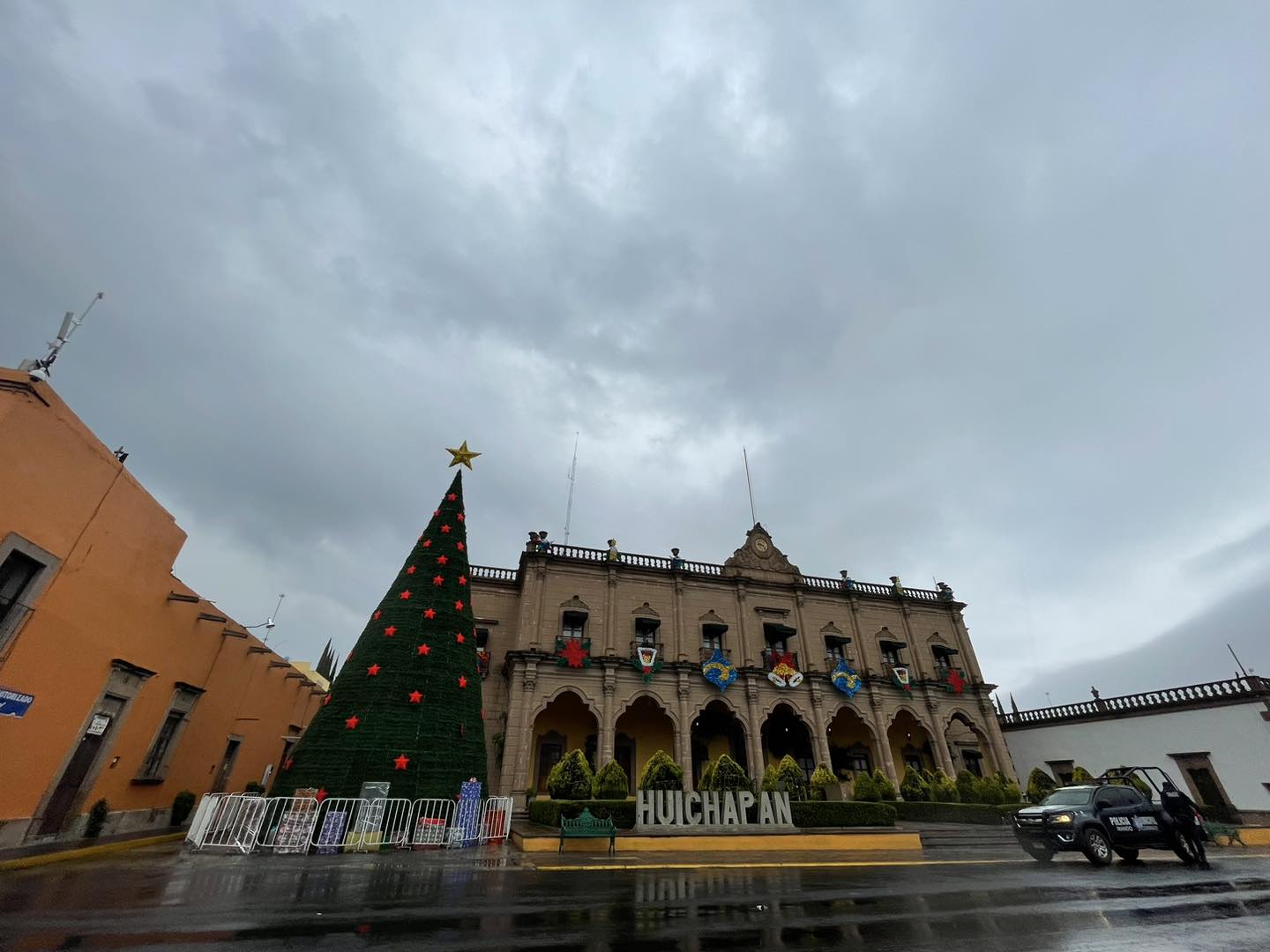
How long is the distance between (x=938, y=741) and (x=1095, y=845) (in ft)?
56.9

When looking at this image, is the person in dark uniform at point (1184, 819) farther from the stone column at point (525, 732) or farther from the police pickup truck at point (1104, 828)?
the stone column at point (525, 732)

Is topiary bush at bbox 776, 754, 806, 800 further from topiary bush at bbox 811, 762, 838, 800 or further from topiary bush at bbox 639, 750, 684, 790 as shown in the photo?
topiary bush at bbox 639, 750, 684, 790

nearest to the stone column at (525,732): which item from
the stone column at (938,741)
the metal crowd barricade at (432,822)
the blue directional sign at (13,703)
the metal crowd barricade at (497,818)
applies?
the metal crowd barricade at (497,818)

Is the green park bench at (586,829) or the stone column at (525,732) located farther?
the stone column at (525,732)

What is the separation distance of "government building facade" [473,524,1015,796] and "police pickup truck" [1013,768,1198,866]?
1297 cm

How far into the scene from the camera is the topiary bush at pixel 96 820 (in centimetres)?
1304

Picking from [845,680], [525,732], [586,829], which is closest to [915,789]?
[845,680]

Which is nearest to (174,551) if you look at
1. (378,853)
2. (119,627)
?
(119,627)

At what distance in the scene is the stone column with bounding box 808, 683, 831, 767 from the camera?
79.7 ft

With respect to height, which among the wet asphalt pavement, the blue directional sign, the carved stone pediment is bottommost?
the wet asphalt pavement

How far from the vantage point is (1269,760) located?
2078cm

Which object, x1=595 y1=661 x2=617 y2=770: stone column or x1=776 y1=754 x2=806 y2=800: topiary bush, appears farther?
x1=595 y1=661 x2=617 y2=770: stone column

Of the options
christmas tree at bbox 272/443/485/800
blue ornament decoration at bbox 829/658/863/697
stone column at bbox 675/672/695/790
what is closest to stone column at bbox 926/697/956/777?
blue ornament decoration at bbox 829/658/863/697

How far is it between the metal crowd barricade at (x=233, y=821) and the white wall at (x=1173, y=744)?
33862 millimetres
